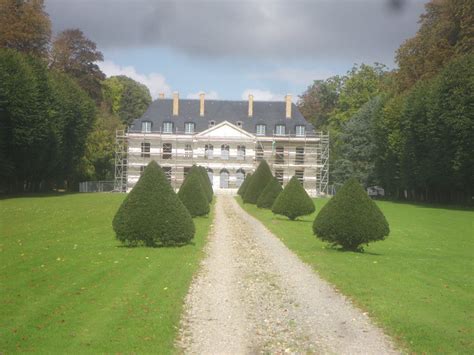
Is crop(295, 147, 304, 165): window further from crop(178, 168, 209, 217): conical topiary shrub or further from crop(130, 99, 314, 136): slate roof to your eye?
crop(178, 168, 209, 217): conical topiary shrub

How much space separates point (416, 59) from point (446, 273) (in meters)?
40.6

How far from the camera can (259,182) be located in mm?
40125

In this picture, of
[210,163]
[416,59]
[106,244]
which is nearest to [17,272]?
[106,244]

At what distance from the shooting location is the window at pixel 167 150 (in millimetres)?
70188

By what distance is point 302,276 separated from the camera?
1224 centimetres

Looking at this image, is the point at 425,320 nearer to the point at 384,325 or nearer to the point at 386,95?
the point at 384,325

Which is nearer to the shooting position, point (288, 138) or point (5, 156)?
point (5, 156)

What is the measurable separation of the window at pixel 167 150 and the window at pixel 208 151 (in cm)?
429

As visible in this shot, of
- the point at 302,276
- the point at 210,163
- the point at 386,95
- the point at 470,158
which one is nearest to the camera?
the point at 302,276

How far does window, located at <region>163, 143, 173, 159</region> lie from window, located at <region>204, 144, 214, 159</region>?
4.29 meters

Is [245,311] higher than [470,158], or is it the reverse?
[470,158]

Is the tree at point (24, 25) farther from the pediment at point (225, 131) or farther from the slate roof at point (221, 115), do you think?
the pediment at point (225, 131)

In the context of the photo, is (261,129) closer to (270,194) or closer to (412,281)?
(270,194)

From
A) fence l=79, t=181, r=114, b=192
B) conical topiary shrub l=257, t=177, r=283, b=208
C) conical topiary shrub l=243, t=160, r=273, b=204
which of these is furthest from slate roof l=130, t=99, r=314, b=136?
conical topiary shrub l=257, t=177, r=283, b=208
